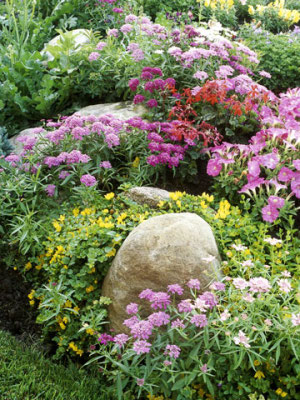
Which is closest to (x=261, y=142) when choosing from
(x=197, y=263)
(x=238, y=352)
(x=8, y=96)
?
(x=197, y=263)

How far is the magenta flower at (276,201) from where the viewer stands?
12.5ft

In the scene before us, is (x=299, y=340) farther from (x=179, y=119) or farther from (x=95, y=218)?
(x=179, y=119)

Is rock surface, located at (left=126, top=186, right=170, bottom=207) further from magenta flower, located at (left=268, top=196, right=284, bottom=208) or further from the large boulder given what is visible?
magenta flower, located at (left=268, top=196, right=284, bottom=208)

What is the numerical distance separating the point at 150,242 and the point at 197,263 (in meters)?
0.36

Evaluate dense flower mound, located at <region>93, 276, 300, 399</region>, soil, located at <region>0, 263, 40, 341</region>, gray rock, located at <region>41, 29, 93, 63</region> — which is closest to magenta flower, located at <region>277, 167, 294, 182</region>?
dense flower mound, located at <region>93, 276, 300, 399</region>

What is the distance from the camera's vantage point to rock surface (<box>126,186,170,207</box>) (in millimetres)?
4000

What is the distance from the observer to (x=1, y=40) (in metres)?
7.33

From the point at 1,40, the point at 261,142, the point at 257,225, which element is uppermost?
the point at 261,142

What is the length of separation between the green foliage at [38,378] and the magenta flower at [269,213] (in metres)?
1.78

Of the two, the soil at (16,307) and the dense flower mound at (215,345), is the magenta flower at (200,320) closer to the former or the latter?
the dense flower mound at (215,345)

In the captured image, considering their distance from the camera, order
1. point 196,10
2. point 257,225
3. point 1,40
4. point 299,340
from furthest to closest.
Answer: point 196,10, point 1,40, point 257,225, point 299,340

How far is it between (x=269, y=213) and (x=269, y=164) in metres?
0.48

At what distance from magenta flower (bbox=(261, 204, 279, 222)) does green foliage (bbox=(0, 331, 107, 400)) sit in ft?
5.86

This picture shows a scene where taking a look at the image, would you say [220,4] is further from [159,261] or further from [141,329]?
[141,329]
